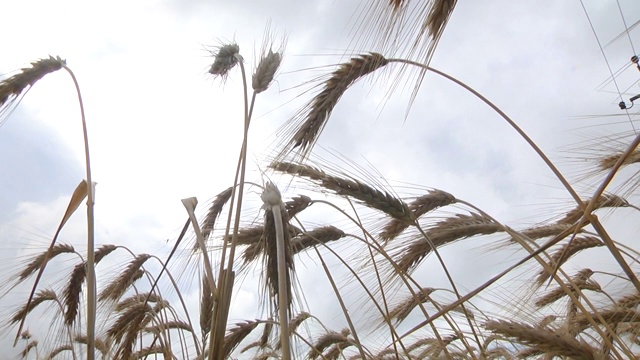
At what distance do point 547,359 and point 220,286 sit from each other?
165 cm

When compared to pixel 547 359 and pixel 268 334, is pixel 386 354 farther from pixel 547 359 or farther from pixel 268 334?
pixel 547 359

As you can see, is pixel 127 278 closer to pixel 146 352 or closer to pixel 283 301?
pixel 146 352

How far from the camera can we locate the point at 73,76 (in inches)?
97.3

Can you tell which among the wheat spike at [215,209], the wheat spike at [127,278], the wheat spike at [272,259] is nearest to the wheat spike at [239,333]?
the wheat spike at [215,209]

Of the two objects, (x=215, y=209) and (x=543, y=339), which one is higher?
(x=215, y=209)

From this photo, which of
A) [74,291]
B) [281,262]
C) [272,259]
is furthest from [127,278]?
[281,262]

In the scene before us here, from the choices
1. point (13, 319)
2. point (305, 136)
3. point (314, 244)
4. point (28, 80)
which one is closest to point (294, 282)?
point (305, 136)

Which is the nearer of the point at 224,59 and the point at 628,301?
the point at 224,59

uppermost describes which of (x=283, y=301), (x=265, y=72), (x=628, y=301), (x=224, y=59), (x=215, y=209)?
(x=224, y=59)

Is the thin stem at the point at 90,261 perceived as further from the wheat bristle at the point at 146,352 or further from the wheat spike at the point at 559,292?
the wheat spike at the point at 559,292

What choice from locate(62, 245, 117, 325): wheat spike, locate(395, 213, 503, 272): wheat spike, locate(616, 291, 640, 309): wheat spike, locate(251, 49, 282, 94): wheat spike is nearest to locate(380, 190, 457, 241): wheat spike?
locate(395, 213, 503, 272): wheat spike

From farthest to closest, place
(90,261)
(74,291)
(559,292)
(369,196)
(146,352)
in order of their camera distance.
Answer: (559,292)
(146,352)
(74,291)
(369,196)
(90,261)

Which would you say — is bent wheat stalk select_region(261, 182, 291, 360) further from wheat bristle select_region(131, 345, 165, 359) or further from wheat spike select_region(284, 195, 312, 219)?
→ wheat bristle select_region(131, 345, 165, 359)

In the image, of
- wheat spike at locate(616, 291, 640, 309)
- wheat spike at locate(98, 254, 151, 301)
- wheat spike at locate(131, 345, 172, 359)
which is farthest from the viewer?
wheat spike at locate(98, 254, 151, 301)
